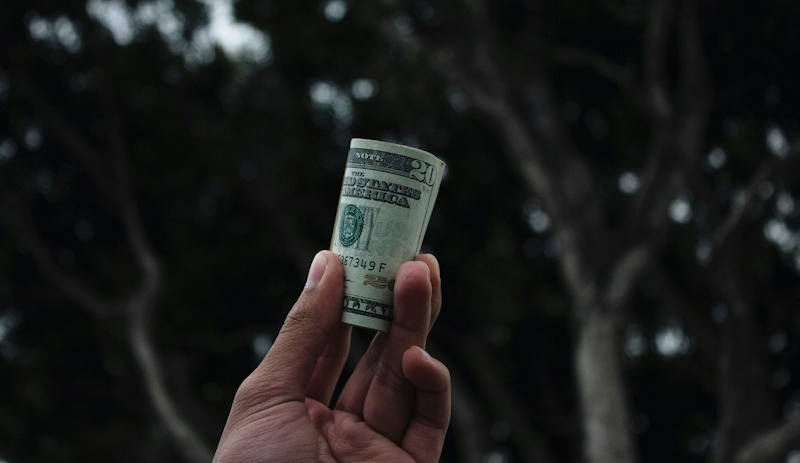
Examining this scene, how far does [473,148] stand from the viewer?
1038cm

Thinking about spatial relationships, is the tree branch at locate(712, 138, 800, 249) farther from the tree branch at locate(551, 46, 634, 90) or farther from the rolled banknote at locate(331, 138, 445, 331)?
the rolled banknote at locate(331, 138, 445, 331)

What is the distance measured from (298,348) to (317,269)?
27 cm

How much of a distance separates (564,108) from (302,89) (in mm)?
3462

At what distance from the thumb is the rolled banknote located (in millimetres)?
153

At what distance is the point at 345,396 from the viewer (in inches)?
97.7

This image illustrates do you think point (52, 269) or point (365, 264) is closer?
point (365, 264)

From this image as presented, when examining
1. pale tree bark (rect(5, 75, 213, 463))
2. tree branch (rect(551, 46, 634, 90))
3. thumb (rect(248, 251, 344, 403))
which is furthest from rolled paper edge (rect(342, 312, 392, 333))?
pale tree bark (rect(5, 75, 213, 463))

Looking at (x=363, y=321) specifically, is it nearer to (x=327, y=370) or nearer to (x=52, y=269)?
(x=327, y=370)

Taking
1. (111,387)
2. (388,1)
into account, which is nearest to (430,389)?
(388,1)

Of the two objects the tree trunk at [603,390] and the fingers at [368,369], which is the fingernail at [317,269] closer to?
the fingers at [368,369]

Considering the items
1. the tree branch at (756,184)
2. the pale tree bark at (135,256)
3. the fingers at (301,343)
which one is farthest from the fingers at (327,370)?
the pale tree bark at (135,256)

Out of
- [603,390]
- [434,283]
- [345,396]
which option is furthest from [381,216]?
[603,390]

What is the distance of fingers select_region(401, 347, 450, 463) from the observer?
2.24m

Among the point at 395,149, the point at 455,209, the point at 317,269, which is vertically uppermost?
the point at 455,209
